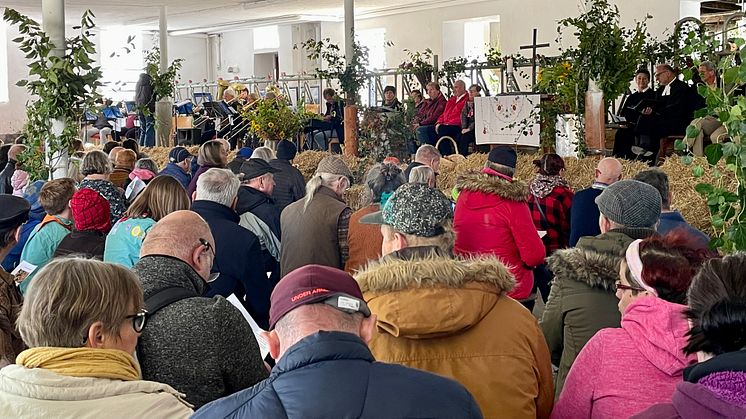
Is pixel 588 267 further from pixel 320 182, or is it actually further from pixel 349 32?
pixel 349 32

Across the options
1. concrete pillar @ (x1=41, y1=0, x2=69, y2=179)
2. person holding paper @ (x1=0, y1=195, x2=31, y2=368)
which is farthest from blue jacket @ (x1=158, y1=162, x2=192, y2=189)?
person holding paper @ (x1=0, y1=195, x2=31, y2=368)

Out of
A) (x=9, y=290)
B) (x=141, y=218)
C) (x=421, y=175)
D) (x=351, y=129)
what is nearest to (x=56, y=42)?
(x=421, y=175)

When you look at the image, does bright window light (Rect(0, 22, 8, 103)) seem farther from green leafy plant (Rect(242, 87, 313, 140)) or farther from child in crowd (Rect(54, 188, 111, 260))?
child in crowd (Rect(54, 188, 111, 260))

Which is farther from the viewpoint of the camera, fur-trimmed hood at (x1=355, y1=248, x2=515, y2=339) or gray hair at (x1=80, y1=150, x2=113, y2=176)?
gray hair at (x1=80, y1=150, x2=113, y2=176)

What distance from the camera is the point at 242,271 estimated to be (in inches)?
174

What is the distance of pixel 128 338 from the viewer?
7.74ft

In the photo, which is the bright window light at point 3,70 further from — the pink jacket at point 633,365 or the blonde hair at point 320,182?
the pink jacket at point 633,365

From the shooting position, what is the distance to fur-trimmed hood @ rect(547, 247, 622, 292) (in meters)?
3.39

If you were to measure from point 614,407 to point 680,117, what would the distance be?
918 centimetres

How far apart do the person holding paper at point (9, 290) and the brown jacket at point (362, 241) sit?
1828 mm

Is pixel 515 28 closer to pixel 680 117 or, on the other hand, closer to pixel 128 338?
pixel 680 117

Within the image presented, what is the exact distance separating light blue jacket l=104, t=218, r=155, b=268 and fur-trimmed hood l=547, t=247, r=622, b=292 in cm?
188

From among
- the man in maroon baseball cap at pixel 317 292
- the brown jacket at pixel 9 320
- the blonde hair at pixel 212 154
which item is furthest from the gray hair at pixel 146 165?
the man in maroon baseball cap at pixel 317 292

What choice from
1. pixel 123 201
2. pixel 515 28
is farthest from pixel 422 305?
pixel 515 28
